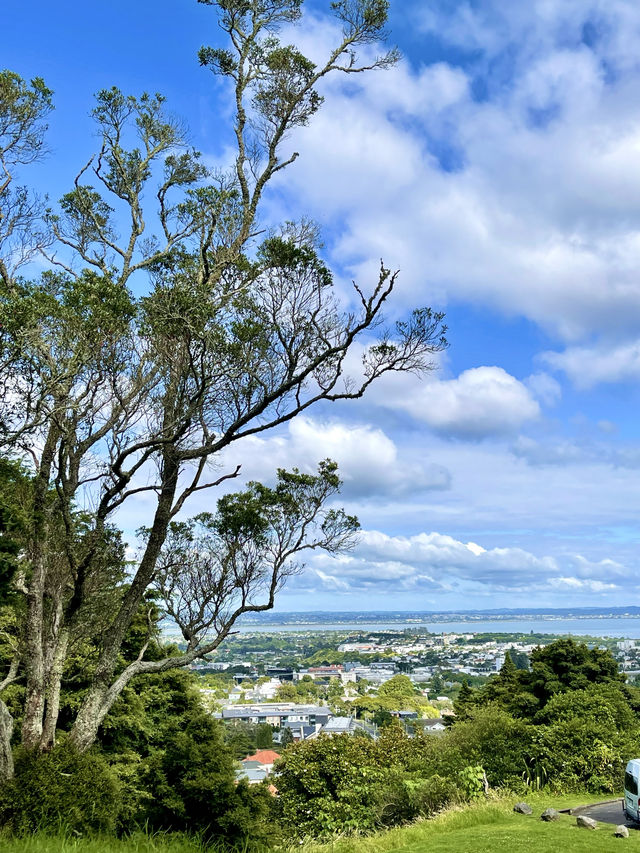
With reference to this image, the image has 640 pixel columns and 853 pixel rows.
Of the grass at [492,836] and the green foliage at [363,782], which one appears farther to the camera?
the green foliage at [363,782]

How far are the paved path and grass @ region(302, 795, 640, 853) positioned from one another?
47 cm

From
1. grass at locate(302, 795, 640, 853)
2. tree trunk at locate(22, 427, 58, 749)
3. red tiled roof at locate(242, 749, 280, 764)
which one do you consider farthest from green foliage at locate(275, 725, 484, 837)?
red tiled roof at locate(242, 749, 280, 764)

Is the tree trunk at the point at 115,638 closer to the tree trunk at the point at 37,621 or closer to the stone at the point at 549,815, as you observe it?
the tree trunk at the point at 37,621

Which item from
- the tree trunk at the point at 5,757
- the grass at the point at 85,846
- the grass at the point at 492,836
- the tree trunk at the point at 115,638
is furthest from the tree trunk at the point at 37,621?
the grass at the point at 492,836

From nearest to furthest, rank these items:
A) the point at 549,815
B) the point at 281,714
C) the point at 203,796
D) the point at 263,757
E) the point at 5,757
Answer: the point at 5,757 → the point at 549,815 → the point at 203,796 → the point at 263,757 → the point at 281,714

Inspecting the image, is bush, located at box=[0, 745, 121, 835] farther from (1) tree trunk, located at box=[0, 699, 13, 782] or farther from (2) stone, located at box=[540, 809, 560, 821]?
(2) stone, located at box=[540, 809, 560, 821]

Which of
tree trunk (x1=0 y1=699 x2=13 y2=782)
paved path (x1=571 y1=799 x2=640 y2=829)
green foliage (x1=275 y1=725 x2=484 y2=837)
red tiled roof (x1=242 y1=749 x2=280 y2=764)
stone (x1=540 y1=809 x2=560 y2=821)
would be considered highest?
tree trunk (x1=0 y1=699 x2=13 y2=782)

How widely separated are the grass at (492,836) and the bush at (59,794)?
384 cm

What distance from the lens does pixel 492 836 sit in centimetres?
855

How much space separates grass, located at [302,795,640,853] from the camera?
26.3 ft

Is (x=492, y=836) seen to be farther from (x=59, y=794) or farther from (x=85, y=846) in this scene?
(x=85, y=846)

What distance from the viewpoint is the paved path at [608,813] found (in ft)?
33.4

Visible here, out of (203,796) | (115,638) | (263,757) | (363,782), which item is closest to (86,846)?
(115,638)

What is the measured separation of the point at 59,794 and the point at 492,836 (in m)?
5.41
